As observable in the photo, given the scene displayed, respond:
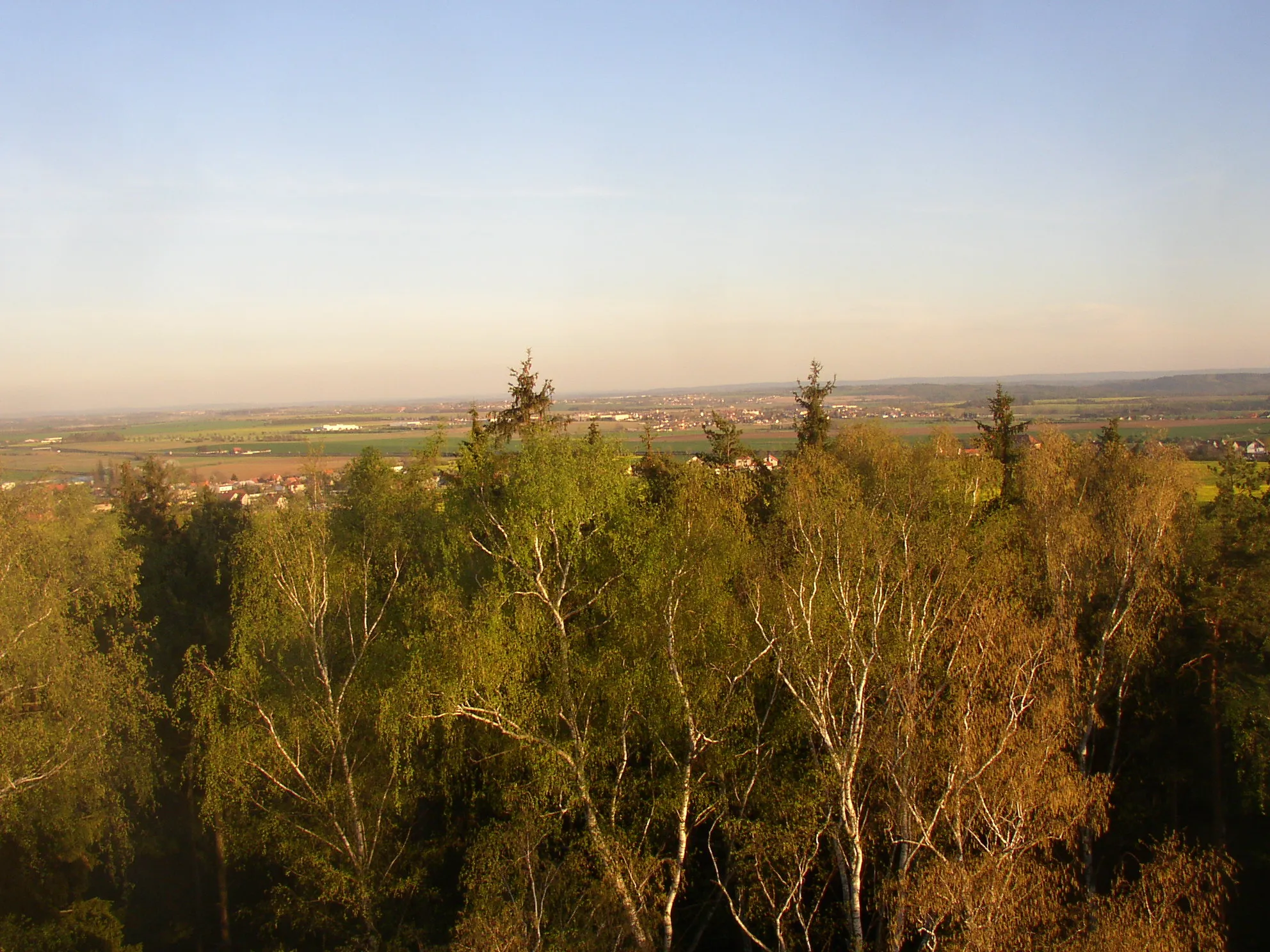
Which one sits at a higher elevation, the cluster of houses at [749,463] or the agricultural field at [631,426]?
the agricultural field at [631,426]

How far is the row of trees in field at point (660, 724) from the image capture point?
11922mm

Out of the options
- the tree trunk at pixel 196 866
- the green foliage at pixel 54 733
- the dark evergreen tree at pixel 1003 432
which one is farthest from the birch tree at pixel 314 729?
the dark evergreen tree at pixel 1003 432

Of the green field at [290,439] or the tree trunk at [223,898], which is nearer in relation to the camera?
the tree trunk at [223,898]

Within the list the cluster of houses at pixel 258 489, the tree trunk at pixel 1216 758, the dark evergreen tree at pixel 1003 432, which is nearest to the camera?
the tree trunk at pixel 1216 758

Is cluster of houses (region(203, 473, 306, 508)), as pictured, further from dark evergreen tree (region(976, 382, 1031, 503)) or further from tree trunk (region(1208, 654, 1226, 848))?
tree trunk (region(1208, 654, 1226, 848))

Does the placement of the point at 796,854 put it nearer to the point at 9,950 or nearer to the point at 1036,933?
the point at 1036,933

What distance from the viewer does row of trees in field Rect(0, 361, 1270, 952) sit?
39.1 feet

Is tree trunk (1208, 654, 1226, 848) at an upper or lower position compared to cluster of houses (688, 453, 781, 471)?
lower

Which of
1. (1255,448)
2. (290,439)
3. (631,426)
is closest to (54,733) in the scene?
(631,426)

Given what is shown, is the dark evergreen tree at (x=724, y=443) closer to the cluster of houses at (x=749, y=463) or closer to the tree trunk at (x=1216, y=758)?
the cluster of houses at (x=749, y=463)

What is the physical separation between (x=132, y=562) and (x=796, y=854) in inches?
800

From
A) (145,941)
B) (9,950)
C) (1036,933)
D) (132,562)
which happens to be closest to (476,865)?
(1036,933)

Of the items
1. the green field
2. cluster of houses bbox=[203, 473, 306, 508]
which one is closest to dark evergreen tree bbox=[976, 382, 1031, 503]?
the green field

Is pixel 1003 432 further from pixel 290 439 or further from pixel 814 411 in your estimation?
pixel 290 439
